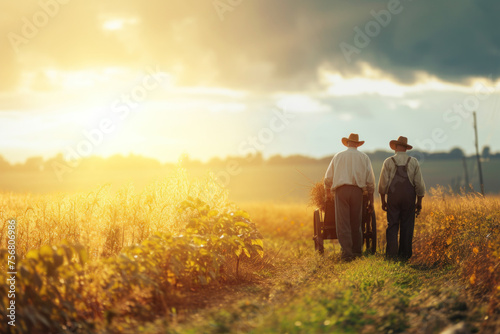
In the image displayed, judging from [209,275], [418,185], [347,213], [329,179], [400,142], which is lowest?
[209,275]

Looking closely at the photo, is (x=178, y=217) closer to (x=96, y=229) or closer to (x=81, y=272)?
(x=96, y=229)

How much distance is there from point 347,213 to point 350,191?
434mm

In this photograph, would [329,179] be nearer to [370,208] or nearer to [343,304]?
[370,208]

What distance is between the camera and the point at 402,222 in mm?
9352

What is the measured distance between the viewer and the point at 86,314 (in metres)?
5.57

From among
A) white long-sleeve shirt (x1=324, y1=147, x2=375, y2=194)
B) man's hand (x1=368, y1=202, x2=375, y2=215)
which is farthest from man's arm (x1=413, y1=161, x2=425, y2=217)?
man's hand (x1=368, y1=202, x2=375, y2=215)

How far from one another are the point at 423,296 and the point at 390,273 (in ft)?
4.30

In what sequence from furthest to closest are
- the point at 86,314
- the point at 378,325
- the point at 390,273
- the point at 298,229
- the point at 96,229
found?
the point at 298,229, the point at 96,229, the point at 390,273, the point at 86,314, the point at 378,325

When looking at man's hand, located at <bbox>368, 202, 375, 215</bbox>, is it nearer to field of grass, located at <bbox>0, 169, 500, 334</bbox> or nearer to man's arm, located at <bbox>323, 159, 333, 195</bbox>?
man's arm, located at <bbox>323, 159, 333, 195</bbox>

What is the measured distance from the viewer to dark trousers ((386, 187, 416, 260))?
9273 millimetres

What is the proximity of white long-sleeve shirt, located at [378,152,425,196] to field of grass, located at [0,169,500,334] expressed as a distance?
77cm

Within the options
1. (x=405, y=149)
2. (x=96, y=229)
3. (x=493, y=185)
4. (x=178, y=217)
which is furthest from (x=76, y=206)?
(x=493, y=185)

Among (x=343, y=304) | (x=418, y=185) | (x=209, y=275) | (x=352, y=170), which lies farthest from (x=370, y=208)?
(x=343, y=304)

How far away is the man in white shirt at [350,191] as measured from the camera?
966 centimetres
